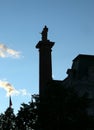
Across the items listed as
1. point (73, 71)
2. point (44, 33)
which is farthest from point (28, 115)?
point (44, 33)

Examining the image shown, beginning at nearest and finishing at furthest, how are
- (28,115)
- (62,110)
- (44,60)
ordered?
(62,110), (28,115), (44,60)

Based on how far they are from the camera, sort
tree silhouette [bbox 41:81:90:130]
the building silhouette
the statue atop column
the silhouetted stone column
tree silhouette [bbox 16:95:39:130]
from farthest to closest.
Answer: the statue atop column, the silhouetted stone column, the building silhouette, tree silhouette [bbox 16:95:39:130], tree silhouette [bbox 41:81:90:130]

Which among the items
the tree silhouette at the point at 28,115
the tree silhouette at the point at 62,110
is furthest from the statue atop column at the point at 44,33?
the tree silhouette at the point at 62,110

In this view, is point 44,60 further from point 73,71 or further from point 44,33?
point 73,71

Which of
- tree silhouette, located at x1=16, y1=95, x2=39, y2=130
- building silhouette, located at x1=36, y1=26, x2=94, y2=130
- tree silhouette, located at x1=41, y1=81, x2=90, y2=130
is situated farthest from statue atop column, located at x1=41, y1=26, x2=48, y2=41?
→ tree silhouette, located at x1=41, y1=81, x2=90, y2=130

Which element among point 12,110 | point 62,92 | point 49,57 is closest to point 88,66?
point 49,57

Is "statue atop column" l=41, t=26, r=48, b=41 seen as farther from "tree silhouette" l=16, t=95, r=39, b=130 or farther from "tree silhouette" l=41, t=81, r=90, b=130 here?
"tree silhouette" l=41, t=81, r=90, b=130

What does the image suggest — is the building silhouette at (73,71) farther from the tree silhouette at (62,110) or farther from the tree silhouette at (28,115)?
the tree silhouette at (62,110)

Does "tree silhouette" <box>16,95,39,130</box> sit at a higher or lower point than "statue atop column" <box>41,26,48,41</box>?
lower

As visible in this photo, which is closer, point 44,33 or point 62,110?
point 62,110

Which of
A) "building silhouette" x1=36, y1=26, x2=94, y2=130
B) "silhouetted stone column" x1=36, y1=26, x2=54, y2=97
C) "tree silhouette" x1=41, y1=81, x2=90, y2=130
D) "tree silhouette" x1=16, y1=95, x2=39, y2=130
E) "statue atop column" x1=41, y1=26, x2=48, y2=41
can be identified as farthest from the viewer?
"statue atop column" x1=41, y1=26, x2=48, y2=41

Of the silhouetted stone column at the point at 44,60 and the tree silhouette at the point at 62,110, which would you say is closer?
the tree silhouette at the point at 62,110

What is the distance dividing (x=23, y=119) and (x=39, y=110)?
623 cm

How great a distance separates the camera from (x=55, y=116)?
5744 centimetres
